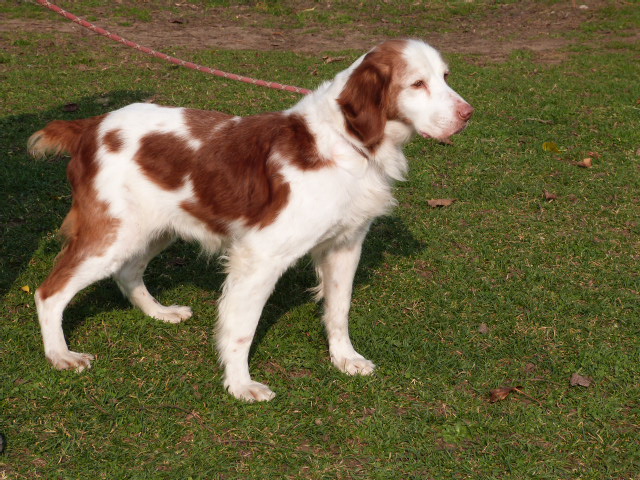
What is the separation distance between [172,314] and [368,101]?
1.83 meters

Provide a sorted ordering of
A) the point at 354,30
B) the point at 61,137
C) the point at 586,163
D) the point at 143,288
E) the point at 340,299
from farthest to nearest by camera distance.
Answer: the point at 354,30 → the point at 586,163 → the point at 143,288 → the point at 340,299 → the point at 61,137

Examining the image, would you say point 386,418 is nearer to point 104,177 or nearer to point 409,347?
point 409,347

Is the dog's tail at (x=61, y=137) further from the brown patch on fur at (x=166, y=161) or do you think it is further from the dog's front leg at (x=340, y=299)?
the dog's front leg at (x=340, y=299)

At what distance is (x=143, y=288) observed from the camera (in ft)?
13.7

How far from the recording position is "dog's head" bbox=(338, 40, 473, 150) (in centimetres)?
326

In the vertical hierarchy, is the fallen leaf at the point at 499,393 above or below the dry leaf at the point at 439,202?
above

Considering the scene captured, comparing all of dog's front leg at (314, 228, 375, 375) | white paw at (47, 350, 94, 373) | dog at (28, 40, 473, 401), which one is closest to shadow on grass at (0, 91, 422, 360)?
white paw at (47, 350, 94, 373)

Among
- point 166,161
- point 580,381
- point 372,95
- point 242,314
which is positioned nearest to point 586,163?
point 580,381

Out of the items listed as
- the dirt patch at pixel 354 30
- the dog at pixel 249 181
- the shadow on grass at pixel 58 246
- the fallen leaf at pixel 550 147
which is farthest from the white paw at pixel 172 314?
the dirt patch at pixel 354 30

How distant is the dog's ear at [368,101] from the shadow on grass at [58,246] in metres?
1.46

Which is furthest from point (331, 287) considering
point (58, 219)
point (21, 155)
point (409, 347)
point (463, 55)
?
point (463, 55)

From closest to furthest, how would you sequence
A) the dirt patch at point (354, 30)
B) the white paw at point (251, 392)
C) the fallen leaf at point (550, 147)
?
the white paw at point (251, 392)
the fallen leaf at point (550, 147)
the dirt patch at point (354, 30)

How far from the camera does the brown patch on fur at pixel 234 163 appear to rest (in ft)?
11.0

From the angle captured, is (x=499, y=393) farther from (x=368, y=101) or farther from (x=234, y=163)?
(x=234, y=163)
